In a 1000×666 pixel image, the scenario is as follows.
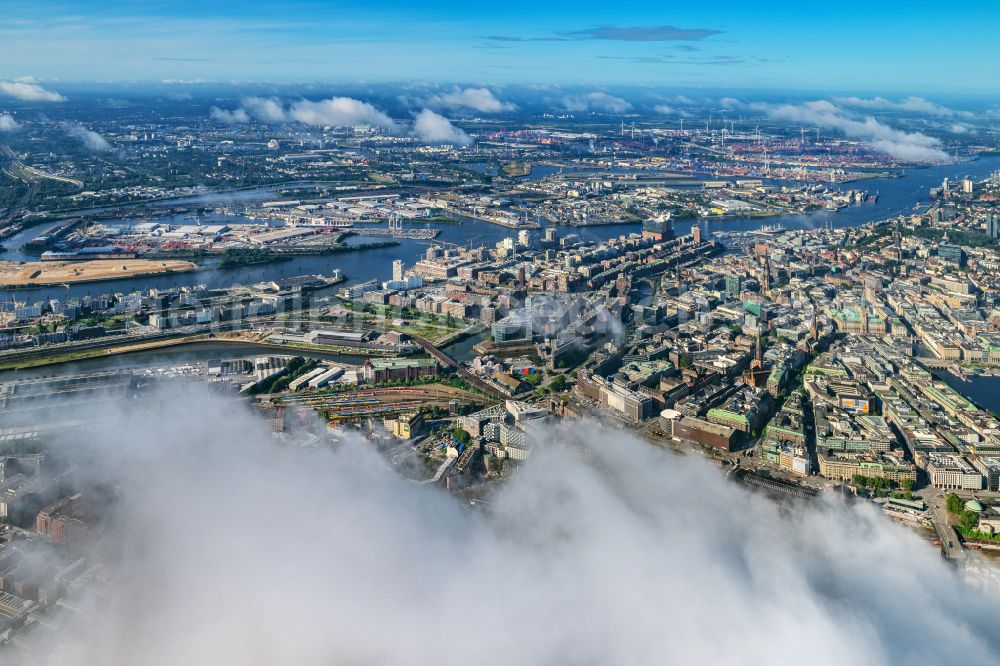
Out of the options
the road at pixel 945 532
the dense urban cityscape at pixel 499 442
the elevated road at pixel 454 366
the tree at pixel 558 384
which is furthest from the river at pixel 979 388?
the elevated road at pixel 454 366

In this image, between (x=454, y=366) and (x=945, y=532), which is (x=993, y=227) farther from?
(x=454, y=366)

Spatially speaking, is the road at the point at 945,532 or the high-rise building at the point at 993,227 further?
the high-rise building at the point at 993,227

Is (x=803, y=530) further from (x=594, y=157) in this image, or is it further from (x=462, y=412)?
(x=594, y=157)

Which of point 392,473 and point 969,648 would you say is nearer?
point 969,648

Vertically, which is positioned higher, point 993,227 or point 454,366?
point 993,227

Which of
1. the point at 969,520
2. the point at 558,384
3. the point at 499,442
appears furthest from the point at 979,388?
the point at 499,442

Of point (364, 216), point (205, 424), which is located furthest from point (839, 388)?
point (364, 216)

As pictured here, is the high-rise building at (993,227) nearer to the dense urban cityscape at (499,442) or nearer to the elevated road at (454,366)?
the dense urban cityscape at (499,442)
